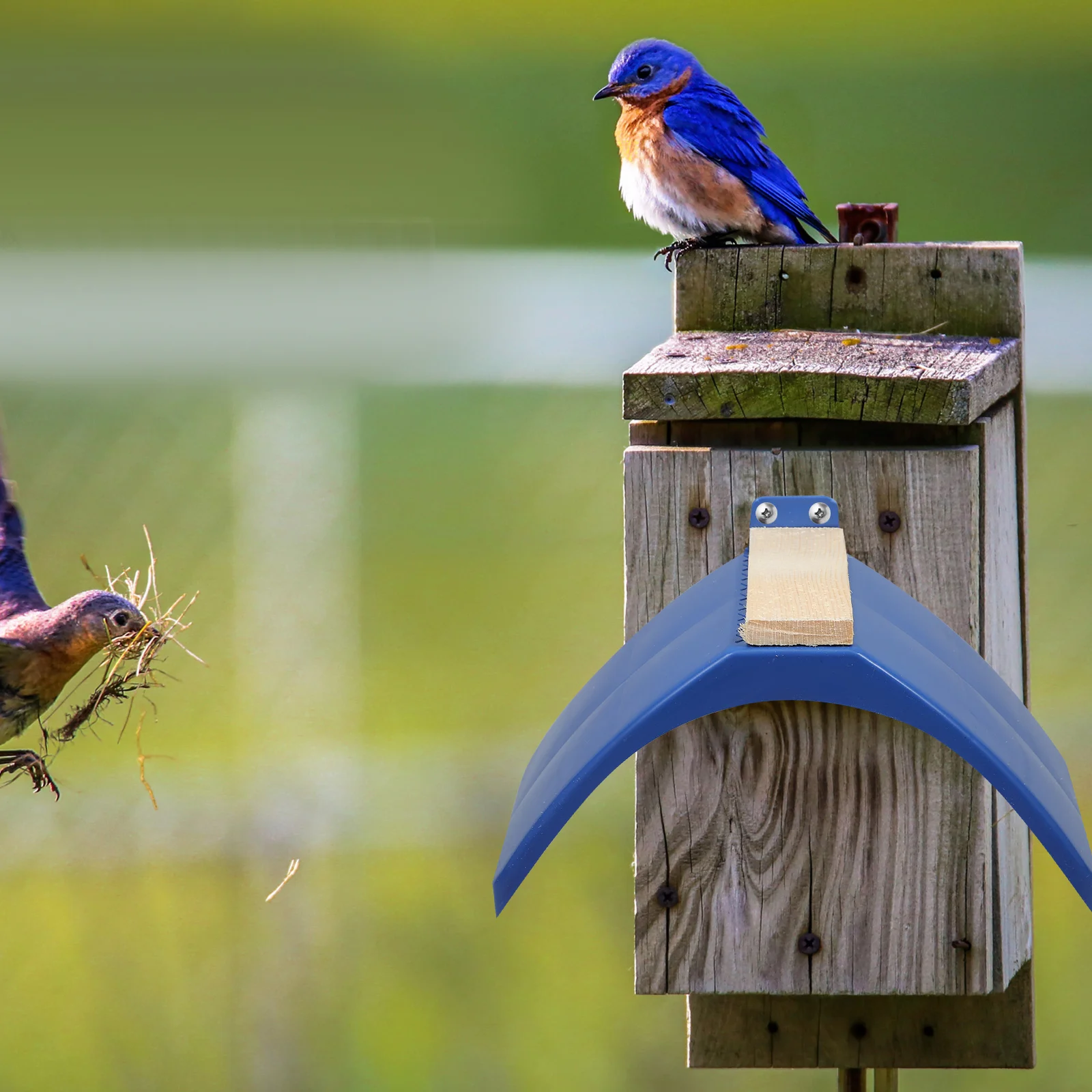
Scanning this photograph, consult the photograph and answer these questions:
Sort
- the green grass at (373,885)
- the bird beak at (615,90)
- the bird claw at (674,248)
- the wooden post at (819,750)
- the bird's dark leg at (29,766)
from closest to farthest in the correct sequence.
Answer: the bird's dark leg at (29,766) → the wooden post at (819,750) → the bird claw at (674,248) → the bird beak at (615,90) → the green grass at (373,885)

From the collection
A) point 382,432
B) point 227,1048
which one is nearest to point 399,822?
point 227,1048

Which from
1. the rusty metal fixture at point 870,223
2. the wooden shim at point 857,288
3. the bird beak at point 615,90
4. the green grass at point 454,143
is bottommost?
the wooden shim at point 857,288

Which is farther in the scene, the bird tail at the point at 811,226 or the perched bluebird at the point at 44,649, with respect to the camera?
the bird tail at the point at 811,226

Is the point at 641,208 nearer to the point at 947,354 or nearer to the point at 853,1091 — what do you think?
the point at 947,354

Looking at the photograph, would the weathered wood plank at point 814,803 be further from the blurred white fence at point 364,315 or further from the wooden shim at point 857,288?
the blurred white fence at point 364,315

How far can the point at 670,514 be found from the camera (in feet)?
4.96

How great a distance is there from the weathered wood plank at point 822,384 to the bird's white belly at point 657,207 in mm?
1048

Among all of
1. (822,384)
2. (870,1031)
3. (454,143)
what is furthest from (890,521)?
(454,143)

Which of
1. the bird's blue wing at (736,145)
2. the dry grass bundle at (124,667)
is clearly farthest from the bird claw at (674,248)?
the dry grass bundle at (124,667)

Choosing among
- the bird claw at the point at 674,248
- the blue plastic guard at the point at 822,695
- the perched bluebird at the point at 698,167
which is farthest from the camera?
the perched bluebird at the point at 698,167

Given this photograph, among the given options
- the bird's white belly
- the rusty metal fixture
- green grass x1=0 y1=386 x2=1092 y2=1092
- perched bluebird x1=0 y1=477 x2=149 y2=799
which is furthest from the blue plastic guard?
green grass x1=0 y1=386 x2=1092 y2=1092

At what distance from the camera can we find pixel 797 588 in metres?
1.33

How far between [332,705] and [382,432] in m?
2.16

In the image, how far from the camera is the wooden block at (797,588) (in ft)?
4.15
